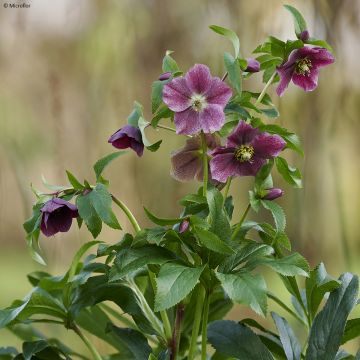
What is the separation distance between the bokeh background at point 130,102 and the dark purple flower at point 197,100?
1.06 meters

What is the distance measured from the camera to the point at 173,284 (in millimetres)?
733

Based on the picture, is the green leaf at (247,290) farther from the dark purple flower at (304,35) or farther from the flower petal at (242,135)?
the dark purple flower at (304,35)

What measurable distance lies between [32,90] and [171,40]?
16.4 inches

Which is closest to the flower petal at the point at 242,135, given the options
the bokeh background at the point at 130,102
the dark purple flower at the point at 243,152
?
the dark purple flower at the point at 243,152

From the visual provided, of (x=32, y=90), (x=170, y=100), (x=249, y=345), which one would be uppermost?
(x=32, y=90)

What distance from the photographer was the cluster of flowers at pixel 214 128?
79cm

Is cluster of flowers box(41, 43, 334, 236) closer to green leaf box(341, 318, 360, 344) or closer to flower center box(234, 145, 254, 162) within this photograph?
flower center box(234, 145, 254, 162)

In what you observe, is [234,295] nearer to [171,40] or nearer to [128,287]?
[128,287]

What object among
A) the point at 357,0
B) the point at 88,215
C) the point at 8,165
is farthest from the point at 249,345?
the point at 357,0

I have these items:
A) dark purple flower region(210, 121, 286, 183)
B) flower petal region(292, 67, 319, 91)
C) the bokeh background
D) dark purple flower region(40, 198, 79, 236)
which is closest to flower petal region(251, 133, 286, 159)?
dark purple flower region(210, 121, 286, 183)

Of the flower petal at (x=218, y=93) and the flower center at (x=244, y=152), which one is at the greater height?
the flower petal at (x=218, y=93)

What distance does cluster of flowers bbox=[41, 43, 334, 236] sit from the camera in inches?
31.0

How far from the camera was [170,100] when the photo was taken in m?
0.78

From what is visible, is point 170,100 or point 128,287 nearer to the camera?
point 170,100
